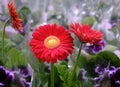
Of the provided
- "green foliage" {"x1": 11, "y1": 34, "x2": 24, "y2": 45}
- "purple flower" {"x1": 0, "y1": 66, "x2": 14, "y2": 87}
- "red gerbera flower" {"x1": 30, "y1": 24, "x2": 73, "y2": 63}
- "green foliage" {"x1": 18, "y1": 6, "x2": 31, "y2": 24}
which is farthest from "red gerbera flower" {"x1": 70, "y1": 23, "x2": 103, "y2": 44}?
"green foliage" {"x1": 18, "y1": 6, "x2": 31, "y2": 24}

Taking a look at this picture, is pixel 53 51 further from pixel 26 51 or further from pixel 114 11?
pixel 114 11

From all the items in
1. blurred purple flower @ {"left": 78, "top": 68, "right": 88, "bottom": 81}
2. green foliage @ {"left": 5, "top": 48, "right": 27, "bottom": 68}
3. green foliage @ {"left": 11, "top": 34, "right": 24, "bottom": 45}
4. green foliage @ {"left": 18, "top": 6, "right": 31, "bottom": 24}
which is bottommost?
blurred purple flower @ {"left": 78, "top": 68, "right": 88, "bottom": 81}

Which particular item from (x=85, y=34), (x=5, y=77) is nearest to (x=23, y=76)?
(x=5, y=77)

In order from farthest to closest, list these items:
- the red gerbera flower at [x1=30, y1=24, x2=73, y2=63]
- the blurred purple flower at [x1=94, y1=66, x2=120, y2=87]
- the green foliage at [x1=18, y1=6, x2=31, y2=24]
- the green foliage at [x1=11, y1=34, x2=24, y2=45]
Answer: the green foliage at [x1=18, y1=6, x2=31, y2=24] → the green foliage at [x1=11, y1=34, x2=24, y2=45] → the blurred purple flower at [x1=94, y1=66, x2=120, y2=87] → the red gerbera flower at [x1=30, y1=24, x2=73, y2=63]

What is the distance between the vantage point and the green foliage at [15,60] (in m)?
0.63

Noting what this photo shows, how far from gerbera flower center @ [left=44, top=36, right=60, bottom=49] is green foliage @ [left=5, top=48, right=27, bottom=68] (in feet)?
0.38

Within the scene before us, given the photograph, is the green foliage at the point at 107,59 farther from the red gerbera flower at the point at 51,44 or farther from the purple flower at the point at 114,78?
the red gerbera flower at the point at 51,44

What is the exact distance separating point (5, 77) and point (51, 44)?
0.36 ft

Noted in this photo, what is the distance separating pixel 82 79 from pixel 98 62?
67 mm

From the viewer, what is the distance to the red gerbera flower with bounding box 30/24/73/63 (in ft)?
1.67

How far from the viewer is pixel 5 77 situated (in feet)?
1.97

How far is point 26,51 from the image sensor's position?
2.26 feet

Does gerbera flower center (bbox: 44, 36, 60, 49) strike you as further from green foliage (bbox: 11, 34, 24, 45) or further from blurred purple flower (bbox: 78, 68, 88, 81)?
green foliage (bbox: 11, 34, 24, 45)

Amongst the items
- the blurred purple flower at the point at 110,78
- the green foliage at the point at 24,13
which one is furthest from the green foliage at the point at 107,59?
the green foliage at the point at 24,13
